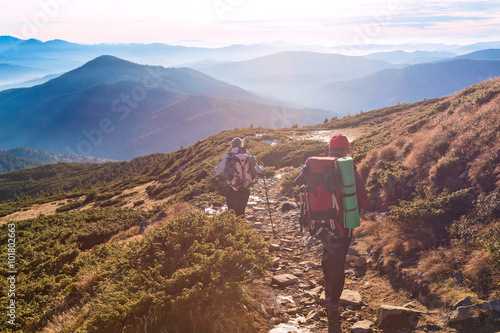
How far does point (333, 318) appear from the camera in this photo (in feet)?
16.9

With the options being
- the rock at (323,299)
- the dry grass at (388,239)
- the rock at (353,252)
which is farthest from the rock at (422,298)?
the rock at (353,252)

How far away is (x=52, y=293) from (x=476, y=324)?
8.59 metres

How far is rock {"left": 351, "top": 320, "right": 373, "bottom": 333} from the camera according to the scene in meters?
4.70

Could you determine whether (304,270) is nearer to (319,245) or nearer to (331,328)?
(319,245)

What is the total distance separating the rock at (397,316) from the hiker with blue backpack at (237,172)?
4269 millimetres

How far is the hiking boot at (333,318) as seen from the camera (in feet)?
16.1

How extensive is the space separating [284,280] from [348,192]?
110 inches

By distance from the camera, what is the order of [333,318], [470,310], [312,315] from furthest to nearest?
[312,315]
[333,318]
[470,310]

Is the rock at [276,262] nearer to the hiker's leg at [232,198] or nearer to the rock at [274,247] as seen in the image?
the rock at [274,247]

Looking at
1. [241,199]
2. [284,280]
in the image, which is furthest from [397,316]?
[241,199]

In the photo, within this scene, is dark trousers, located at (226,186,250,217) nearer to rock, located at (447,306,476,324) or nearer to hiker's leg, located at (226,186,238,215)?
hiker's leg, located at (226,186,238,215)

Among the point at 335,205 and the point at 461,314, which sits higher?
the point at 335,205

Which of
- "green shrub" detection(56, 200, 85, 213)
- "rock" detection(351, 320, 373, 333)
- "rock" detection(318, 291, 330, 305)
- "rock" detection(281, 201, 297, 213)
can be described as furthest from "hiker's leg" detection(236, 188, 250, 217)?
"green shrub" detection(56, 200, 85, 213)

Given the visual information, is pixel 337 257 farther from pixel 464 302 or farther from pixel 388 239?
pixel 388 239
